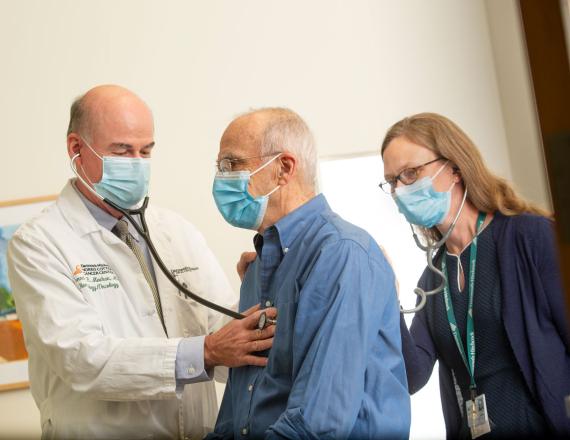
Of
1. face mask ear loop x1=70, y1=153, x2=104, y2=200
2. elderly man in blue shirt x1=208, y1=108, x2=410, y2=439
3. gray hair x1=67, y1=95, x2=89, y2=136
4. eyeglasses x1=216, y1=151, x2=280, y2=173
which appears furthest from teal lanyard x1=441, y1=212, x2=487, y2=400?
gray hair x1=67, y1=95, x2=89, y2=136

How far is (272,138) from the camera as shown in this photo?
5.74 ft

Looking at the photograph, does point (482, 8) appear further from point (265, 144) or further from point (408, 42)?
point (265, 144)

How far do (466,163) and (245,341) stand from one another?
820 millimetres

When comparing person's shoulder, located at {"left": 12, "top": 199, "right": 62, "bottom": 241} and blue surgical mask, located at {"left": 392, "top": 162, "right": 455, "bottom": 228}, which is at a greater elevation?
person's shoulder, located at {"left": 12, "top": 199, "right": 62, "bottom": 241}

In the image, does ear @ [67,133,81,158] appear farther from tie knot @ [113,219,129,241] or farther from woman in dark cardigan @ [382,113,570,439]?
woman in dark cardigan @ [382,113,570,439]

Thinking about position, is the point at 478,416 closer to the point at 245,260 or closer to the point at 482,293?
the point at 482,293

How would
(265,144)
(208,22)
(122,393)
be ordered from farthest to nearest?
(208,22) → (122,393) → (265,144)

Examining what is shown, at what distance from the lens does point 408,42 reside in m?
3.13

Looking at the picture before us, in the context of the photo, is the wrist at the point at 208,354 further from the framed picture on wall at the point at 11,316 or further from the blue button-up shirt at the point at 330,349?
the framed picture on wall at the point at 11,316

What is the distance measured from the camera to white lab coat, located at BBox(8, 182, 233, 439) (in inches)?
72.8

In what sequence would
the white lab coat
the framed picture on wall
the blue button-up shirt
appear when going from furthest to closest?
the framed picture on wall
the white lab coat
the blue button-up shirt

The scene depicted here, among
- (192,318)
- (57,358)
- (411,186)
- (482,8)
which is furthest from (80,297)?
(482,8)

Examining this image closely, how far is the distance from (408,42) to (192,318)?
5.23 feet

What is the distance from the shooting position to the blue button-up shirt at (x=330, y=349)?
1377mm
